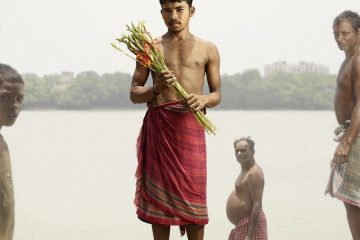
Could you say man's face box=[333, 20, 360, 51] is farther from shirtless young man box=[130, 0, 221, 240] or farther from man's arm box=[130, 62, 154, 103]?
man's arm box=[130, 62, 154, 103]

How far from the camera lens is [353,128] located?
3.60 meters

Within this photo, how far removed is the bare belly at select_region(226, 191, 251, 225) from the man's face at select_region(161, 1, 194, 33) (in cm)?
165

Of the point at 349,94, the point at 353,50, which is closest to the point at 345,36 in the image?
the point at 353,50

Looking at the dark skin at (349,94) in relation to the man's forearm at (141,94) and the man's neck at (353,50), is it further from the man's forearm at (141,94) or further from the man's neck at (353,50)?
the man's forearm at (141,94)

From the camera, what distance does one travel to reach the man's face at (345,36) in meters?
3.81

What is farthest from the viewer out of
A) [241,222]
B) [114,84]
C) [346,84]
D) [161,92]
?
[114,84]

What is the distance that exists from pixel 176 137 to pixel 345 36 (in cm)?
139

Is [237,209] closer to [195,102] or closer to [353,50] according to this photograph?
[353,50]

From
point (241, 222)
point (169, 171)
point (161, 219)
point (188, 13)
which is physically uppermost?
point (188, 13)

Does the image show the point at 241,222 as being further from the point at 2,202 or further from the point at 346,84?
the point at 2,202

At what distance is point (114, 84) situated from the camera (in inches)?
254

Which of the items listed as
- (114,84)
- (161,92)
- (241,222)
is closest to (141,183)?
(161,92)

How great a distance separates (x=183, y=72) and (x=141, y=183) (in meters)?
0.48

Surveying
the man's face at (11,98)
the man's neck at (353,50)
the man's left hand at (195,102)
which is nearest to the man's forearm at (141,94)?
the man's left hand at (195,102)
